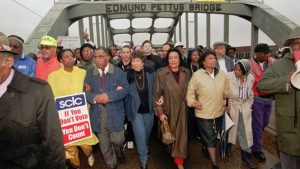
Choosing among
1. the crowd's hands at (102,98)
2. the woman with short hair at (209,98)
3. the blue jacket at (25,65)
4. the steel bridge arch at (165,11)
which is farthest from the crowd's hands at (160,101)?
the steel bridge arch at (165,11)

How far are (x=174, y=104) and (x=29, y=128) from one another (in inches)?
121

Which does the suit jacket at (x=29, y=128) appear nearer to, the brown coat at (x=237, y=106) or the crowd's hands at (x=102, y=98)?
the crowd's hands at (x=102, y=98)

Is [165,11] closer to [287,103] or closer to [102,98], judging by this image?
[102,98]

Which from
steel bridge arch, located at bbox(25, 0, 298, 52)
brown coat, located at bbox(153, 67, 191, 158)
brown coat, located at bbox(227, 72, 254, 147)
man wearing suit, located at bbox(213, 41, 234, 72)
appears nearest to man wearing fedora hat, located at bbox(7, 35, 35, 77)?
brown coat, located at bbox(153, 67, 191, 158)

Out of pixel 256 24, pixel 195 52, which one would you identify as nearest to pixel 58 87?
pixel 195 52

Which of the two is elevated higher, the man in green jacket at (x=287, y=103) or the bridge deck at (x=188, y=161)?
the man in green jacket at (x=287, y=103)

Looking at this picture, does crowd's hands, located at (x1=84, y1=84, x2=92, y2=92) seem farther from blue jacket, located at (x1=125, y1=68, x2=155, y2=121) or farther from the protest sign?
blue jacket, located at (x1=125, y1=68, x2=155, y2=121)

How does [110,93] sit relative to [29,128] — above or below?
below

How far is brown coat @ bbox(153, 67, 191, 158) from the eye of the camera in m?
4.93

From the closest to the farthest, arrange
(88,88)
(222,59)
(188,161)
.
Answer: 1. (88,88)
2. (188,161)
3. (222,59)

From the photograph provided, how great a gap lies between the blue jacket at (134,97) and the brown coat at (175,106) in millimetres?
227

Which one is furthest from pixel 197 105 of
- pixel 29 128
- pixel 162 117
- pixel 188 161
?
pixel 29 128

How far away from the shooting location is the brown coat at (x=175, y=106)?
4.93 m

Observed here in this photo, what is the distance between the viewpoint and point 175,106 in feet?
16.2
